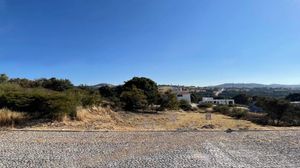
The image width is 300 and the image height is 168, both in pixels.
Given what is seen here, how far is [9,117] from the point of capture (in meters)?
15.7

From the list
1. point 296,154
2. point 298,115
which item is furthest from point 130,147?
point 298,115

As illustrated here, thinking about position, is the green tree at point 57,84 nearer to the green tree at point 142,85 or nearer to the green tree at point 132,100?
the green tree at point 132,100

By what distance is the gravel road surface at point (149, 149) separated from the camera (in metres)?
8.84

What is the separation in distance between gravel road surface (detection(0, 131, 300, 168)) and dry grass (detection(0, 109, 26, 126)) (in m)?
2.18

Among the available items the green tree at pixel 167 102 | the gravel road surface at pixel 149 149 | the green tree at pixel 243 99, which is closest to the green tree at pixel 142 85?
the green tree at pixel 167 102

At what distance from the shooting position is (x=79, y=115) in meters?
17.5

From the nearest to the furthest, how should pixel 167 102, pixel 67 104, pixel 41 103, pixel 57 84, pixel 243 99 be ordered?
pixel 67 104, pixel 41 103, pixel 57 84, pixel 167 102, pixel 243 99

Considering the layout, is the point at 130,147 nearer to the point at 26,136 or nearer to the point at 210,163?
the point at 210,163

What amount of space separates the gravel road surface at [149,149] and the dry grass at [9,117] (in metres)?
2.18

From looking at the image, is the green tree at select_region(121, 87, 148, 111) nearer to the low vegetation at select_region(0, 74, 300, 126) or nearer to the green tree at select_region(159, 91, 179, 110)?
the low vegetation at select_region(0, 74, 300, 126)

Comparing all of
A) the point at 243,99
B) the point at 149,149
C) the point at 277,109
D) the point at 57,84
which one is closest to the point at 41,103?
the point at 149,149

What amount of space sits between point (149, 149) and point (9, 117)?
851 cm

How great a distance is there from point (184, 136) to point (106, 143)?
127 inches

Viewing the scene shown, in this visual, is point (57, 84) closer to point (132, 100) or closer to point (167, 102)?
point (132, 100)
